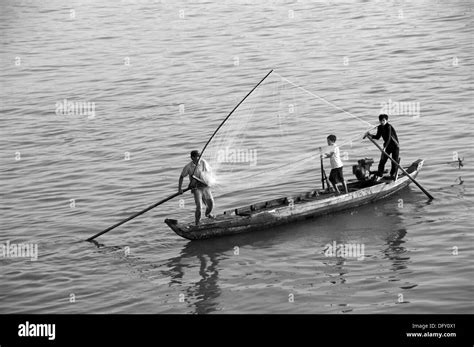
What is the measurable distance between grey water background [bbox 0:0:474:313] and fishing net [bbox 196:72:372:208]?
0.87 feet

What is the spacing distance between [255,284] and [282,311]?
1100 mm

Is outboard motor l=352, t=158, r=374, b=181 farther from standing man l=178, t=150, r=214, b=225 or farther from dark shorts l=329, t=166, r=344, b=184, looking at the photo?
standing man l=178, t=150, r=214, b=225

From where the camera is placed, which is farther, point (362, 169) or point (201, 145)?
point (201, 145)

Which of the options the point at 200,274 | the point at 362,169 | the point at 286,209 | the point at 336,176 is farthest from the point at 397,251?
the point at 200,274

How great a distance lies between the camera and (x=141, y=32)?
108 feet

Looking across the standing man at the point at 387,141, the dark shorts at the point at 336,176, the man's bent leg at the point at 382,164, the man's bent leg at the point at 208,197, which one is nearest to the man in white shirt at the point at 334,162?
the dark shorts at the point at 336,176

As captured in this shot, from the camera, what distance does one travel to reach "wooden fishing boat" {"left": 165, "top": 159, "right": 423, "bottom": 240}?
16.3m

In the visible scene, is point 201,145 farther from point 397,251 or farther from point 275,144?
point 397,251

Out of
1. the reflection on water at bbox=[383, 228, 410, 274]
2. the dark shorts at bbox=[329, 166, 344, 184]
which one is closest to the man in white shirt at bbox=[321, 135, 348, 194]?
the dark shorts at bbox=[329, 166, 344, 184]

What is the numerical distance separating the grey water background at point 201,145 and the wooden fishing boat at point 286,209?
0.19 meters

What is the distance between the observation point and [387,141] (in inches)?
703

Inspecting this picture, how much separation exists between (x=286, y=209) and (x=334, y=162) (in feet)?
4.22

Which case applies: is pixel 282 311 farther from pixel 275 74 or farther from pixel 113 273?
pixel 275 74
